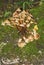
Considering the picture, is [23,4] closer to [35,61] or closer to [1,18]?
[1,18]

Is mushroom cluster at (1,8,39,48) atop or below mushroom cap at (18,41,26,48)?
atop

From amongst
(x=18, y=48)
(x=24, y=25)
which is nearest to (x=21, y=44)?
(x=18, y=48)

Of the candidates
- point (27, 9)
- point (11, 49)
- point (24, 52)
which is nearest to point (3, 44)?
point (11, 49)

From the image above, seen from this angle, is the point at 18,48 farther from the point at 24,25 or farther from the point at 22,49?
the point at 24,25

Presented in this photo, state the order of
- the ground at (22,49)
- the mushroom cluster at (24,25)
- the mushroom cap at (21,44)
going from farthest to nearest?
the mushroom cluster at (24,25) < the mushroom cap at (21,44) < the ground at (22,49)

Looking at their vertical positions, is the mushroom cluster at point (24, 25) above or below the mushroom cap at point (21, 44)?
above

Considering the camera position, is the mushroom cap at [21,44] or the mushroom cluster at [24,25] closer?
the mushroom cap at [21,44]

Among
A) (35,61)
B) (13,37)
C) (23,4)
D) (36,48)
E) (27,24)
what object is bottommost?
(35,61)

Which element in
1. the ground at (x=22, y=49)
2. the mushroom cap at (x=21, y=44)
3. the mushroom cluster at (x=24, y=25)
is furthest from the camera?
the mushroom cluster at (x=24, y=25)
